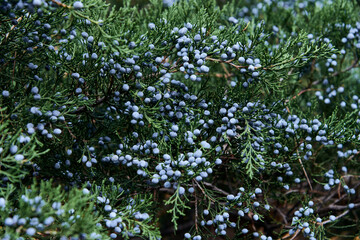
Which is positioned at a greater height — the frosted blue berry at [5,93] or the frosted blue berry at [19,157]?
the frosted blue berry at [5,93]

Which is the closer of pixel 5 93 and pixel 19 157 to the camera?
pixel 19 157

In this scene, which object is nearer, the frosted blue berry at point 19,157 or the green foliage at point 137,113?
the frosted blue berry at point 19,157

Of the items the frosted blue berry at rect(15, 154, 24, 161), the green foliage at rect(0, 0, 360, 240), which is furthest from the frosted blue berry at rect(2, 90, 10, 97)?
the frosted blue berry at rect(15, 154, 24, 161)

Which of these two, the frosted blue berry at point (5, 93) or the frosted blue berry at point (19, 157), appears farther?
the frosted blue berry at point (5, 93)

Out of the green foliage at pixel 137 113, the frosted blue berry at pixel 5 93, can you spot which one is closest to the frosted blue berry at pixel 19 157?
the green foliage at pixel 137 113

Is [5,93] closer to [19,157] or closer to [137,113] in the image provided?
[19,157]

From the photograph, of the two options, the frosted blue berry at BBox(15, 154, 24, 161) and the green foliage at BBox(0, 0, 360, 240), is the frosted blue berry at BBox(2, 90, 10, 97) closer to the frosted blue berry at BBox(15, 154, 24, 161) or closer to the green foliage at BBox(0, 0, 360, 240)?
the green foliage at BBox(0, 0, 360, 240)

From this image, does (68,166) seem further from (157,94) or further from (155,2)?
(155,2)

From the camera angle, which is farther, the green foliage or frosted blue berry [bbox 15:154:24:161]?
the green foliage

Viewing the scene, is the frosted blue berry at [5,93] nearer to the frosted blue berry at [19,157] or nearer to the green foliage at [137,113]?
the green foliage at [137,113]

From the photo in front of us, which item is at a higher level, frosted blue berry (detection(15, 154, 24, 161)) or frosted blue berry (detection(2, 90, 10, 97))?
frosted blue berry (detection(2, 90, 10, 97))

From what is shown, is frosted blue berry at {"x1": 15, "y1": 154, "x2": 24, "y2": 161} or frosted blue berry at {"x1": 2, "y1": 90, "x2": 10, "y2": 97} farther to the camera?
frosted blue berry at {"x1": 2, "y1": 90, "x2": 10, "y2": 97}

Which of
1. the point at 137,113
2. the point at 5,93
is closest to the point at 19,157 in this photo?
the point at 5,93
